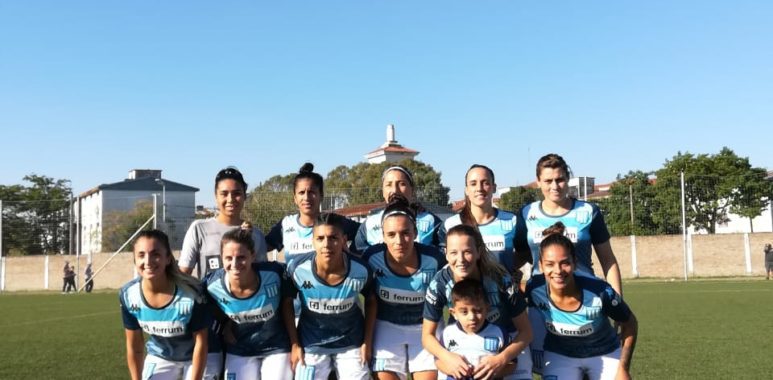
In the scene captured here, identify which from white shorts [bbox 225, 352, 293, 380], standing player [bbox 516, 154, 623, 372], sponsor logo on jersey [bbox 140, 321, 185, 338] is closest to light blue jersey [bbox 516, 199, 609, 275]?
standing player [bbox 516, 154, 623, 372]

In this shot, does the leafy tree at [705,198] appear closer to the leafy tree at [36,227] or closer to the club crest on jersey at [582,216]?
the club crest on jersey at [582,216]

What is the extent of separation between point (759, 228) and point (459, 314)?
45631mm

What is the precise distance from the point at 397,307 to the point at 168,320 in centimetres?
147

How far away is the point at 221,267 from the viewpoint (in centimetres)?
486

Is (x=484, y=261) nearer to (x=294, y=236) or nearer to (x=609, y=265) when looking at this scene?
(x=609, y=265)

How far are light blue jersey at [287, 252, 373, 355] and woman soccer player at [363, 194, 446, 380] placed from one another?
122mm

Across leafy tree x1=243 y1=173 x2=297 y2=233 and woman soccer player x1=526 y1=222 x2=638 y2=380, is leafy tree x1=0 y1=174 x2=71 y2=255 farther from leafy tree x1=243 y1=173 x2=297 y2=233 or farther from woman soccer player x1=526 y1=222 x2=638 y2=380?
woman soccer player x1=526 y1=222 x2=638 y2=380

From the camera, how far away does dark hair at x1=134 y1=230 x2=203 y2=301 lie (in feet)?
14.1

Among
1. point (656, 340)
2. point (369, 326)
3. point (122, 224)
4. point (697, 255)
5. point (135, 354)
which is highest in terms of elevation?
point (122, 224)

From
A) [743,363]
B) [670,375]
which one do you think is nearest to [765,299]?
[743,363]

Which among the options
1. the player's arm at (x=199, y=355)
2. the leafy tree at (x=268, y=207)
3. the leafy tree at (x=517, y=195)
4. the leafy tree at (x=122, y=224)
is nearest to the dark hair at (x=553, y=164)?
the player's arm at (x=199, y=355)

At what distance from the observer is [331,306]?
4371 millimetres

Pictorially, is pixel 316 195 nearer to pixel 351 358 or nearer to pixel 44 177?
pixel 351 358

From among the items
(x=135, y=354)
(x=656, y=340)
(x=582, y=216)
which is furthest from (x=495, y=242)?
(x=656, y=340)
